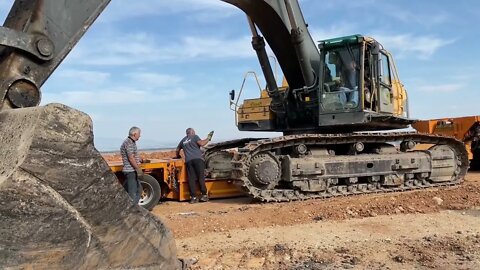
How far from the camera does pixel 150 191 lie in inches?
369

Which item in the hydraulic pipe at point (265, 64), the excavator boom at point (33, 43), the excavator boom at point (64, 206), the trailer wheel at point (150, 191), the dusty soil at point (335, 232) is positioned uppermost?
the hydraulic pipe at point (265, 64)

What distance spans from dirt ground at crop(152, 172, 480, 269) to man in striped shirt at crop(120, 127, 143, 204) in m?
0.64

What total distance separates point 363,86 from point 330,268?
5.66 metres

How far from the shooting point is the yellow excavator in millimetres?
9688

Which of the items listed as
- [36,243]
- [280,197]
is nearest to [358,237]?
[280,197]

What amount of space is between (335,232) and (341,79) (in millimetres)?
4310

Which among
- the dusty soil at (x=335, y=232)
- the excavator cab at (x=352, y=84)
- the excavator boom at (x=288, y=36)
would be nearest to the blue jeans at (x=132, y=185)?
the dusty soil at (x=335, y=232)

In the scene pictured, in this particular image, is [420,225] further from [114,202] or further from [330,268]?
[114,202]

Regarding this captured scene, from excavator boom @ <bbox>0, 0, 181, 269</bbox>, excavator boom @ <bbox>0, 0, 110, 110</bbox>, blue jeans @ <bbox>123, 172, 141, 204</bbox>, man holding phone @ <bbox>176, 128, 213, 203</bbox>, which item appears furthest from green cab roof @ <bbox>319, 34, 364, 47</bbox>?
excavator boom @ <bbox>0, 0, 181, 269</bbox>

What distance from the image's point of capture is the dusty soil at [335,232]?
530cm

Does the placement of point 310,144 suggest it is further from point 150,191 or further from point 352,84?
point 150,191

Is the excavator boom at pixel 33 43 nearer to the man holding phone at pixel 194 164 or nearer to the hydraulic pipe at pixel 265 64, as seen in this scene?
the man holding phone at pixel 194 164

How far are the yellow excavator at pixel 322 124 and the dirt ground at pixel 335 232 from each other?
2.09ft

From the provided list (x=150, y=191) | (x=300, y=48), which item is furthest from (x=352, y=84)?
(x=150, y=191)
